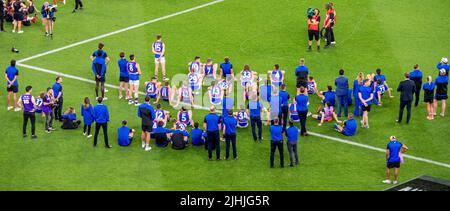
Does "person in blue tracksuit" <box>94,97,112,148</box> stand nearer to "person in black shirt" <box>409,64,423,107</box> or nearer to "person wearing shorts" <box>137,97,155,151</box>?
"person wearing shorts" <box>137,97,155,151</box>

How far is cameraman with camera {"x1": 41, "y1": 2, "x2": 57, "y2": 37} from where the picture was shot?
42.5m

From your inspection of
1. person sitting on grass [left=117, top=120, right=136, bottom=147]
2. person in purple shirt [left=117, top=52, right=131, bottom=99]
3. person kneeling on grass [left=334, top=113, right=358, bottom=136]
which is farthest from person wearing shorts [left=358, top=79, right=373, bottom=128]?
person in purple shirt [left=117, top=52, right=131, bottom=99]

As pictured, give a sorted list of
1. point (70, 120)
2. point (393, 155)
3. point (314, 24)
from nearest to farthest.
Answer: point (393, 155)
point (70, 120)
point (314, 24)

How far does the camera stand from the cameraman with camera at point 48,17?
139 ft

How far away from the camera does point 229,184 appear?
30.5 metres

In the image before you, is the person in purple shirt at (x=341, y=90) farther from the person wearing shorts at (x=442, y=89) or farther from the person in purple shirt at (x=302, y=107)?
Answer: the person wearing shorts at (x=442, y=89)

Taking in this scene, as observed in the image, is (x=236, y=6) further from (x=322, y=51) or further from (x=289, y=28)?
(x=322, y=51)

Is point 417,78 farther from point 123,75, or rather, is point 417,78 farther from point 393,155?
point 123,75

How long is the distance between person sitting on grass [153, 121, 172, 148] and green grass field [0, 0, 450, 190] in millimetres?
557

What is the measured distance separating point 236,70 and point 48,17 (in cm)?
944

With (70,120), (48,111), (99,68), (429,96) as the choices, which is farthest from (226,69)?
(429,96)

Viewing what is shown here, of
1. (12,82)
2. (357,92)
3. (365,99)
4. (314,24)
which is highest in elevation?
(314,24)

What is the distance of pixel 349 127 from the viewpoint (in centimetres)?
3403
